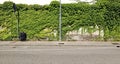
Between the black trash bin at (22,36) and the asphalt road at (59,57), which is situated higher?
the black trash bin at (22,36)

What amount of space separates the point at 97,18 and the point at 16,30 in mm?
7405

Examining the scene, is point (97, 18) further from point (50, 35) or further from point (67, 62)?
point (67, 62)

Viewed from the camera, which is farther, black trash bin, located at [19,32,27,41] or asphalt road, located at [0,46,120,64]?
black trash bin, located at [19,32,27,41]

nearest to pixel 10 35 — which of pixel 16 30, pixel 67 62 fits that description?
pixel 16 30

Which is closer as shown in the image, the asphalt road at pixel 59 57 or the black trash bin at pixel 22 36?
the asphalt road at pixel 59 57

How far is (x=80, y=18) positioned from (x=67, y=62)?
639 inches

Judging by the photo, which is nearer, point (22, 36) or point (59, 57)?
point (59, 57)

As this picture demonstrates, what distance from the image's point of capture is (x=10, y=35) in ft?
88.9

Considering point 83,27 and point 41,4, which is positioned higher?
point 41,4

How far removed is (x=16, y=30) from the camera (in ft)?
89.6

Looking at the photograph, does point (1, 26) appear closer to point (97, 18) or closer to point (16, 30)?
point (16, 30)

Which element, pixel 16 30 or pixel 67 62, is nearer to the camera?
pixel 67 62

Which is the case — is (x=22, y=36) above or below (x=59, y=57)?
above

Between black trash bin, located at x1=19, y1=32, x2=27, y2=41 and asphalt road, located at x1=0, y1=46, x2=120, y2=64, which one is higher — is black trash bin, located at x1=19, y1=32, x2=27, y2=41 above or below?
above
